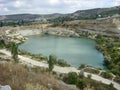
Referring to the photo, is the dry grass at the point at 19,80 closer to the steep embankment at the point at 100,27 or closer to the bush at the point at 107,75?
the bush at the point at 107,75

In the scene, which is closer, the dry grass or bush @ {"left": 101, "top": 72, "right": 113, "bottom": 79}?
the dry grass

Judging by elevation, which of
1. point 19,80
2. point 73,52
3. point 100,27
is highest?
point 19,80

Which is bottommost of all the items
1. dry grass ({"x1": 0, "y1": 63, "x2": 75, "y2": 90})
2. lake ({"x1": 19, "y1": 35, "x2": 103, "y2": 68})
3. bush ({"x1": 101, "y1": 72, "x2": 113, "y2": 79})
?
lake ({"x1": 19, "y1": 35, "x2": 103, "y2": 68})

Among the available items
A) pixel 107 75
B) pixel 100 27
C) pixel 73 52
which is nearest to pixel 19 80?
pixel 107 75

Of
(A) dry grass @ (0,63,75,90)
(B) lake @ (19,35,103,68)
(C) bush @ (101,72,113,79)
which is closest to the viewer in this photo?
(A) dry grass @ (0,63,75,90)

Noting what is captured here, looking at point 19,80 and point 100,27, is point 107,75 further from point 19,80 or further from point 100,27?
point 100,27

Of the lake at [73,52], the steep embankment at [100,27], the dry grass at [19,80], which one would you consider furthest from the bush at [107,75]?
the steep embankment at [100,27]

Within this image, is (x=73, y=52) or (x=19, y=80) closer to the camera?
(x=19, y=80)

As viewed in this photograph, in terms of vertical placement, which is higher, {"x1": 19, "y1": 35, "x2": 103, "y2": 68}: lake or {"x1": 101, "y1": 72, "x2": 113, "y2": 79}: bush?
A: {"x1": 101, "y1": 72, "x2": 113, "y2": 79}: bush

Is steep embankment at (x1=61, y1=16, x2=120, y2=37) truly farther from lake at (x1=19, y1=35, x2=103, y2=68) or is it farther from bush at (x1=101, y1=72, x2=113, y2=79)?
bush at (x1=101, y1=72, x2=113, y2=79)

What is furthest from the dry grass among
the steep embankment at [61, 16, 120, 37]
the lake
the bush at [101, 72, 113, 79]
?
the steep embankment at [61, 16, 120, 37]

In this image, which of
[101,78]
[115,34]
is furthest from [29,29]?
[101,78]

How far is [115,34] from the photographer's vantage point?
3132 inches

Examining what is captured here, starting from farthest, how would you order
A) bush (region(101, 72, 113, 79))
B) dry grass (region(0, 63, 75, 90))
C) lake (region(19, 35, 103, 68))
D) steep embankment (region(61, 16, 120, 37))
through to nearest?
steep embankment (region(61, 16, 120, 37)), lake (region(19, 35, 103, 68)), bush (region(101, 72, 113, 79)), dry grass (region(0, 63, 75, 90))
